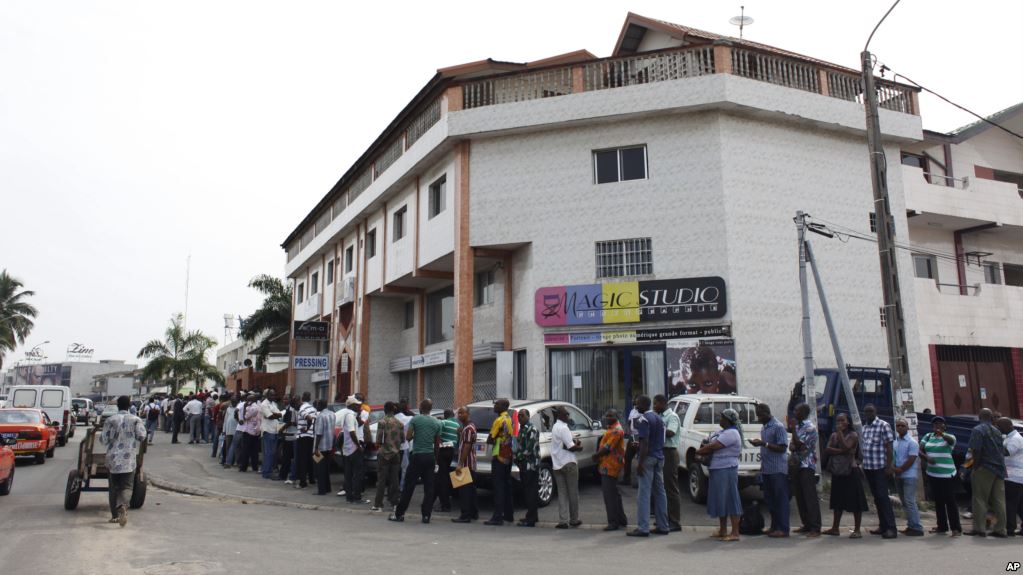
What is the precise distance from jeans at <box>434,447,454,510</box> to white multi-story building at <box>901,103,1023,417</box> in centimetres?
1355

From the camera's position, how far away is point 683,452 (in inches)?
496

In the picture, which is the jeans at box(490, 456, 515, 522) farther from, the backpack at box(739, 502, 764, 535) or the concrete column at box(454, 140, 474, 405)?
the concrete column at box(454, 140, 474, 405)

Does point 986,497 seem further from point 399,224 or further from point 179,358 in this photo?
point 179,358

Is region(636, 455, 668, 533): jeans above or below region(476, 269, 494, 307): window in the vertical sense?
below

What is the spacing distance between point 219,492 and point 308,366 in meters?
14.5

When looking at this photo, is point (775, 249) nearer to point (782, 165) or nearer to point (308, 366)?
point (782, 165)

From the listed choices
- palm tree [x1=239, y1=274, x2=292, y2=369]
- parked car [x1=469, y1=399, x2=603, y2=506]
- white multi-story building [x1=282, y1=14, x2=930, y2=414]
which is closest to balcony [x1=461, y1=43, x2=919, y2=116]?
white multi-story building [x1=282, y1=14, x2=930, y2=414]

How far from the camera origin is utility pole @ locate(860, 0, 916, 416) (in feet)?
39.8

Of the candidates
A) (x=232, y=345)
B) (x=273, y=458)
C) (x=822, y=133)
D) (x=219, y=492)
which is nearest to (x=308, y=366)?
(x=273, y=458)

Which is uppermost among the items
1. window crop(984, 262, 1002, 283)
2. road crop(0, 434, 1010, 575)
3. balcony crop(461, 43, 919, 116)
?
balcony crop(461, 43, 919, 116)

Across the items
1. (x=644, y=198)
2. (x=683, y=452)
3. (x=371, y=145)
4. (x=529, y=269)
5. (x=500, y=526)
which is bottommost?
(x=500, y=526)

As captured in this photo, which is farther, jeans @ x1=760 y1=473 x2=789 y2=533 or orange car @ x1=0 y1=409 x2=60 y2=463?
orange car @ x1=0 y1=409 x2=60 y2=463

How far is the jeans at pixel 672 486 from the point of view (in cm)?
1044

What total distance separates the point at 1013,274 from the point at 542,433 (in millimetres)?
20420
